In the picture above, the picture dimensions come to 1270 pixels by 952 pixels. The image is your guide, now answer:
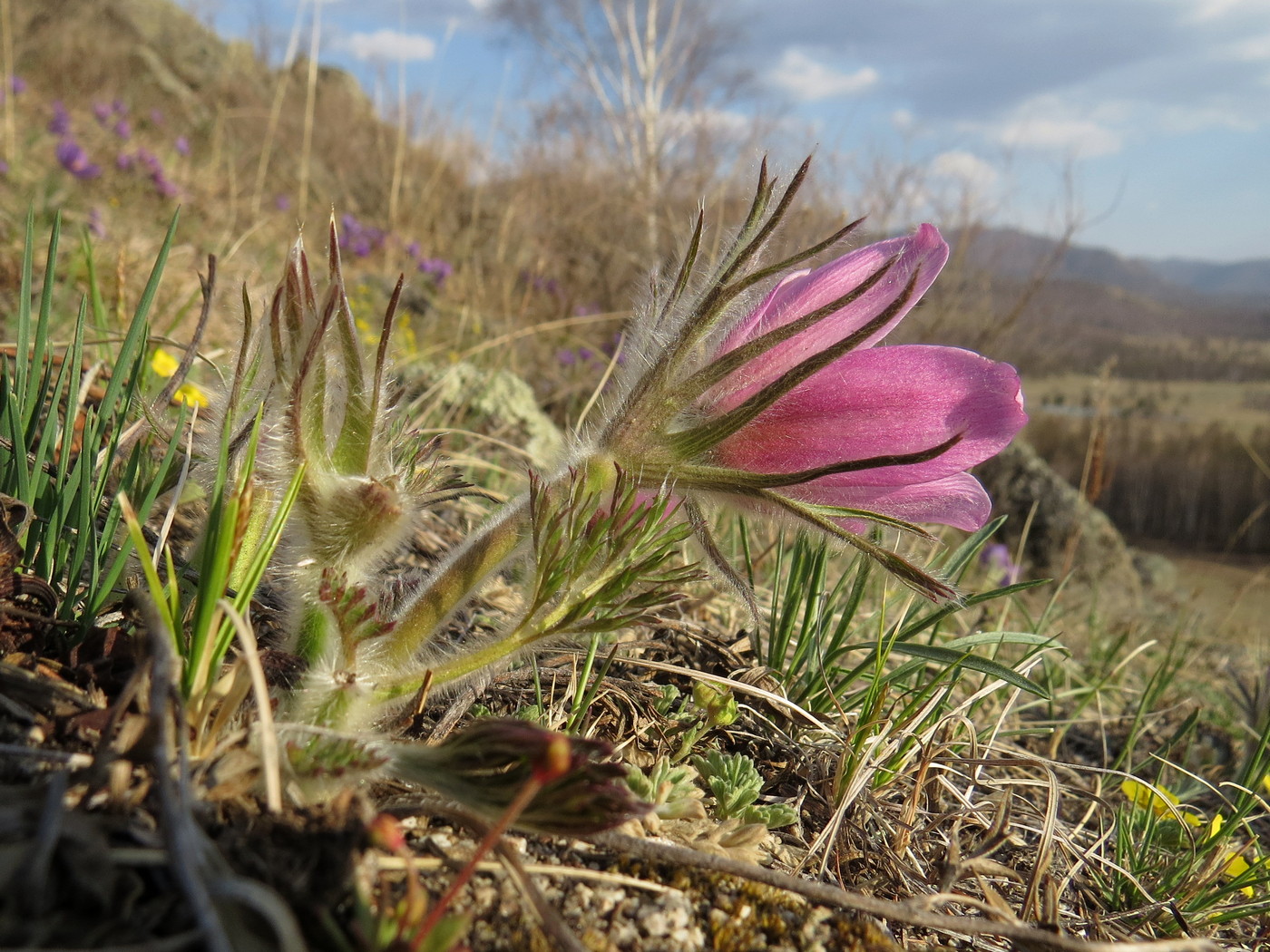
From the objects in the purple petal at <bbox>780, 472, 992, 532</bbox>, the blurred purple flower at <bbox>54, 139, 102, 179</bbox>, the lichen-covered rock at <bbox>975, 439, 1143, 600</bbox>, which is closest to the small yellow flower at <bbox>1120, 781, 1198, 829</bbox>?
the purple petal at <bbox>780, 472, 992, 532</bbox>

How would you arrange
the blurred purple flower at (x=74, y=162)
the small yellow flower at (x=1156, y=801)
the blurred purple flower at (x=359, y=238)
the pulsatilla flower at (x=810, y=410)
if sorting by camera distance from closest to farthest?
the pulsatilla flower at (x=810, y=410)
the small yellow flower at (x=1156, y=801)
the blurred purple flower at (x=74, y=162)
the blurred purple flower at (x=359, y=238)

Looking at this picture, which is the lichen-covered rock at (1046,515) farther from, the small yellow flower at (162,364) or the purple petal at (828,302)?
the purple petal at (828,302)

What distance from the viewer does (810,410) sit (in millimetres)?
1029

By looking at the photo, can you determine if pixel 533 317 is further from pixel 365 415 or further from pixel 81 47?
pixel 81 47

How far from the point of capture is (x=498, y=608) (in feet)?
5.55

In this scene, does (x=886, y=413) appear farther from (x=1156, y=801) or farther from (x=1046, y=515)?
(x=1046, y=515)

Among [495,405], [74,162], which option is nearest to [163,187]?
[74,162]

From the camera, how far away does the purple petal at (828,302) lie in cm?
105

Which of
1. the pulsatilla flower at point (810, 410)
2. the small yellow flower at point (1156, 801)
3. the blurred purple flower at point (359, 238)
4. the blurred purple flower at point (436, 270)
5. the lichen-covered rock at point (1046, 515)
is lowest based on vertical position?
the lichen-covered rock at point (1046, 515)

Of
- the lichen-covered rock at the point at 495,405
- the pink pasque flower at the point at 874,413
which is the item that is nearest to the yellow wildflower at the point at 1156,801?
the pink pasque flower at the point at 874,413

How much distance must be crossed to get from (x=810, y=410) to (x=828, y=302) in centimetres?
15

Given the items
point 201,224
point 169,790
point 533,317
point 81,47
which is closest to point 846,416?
point 169,790

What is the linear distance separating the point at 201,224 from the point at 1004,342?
338 inches

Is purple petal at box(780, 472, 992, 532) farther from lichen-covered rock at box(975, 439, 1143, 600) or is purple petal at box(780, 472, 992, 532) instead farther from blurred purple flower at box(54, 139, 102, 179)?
lichen-covered rock at box(975, 439, 1143, 600)
